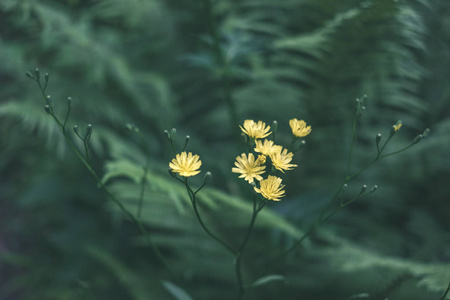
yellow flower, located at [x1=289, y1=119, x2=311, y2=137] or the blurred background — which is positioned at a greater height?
the blurred background

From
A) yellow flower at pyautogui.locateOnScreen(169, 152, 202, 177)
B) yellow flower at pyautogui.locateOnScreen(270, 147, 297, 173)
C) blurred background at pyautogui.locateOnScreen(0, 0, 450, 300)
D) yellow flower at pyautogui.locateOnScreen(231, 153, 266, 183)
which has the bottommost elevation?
yellow flower at pyautogui.locateOnScreen(169, 152, 202, 177)

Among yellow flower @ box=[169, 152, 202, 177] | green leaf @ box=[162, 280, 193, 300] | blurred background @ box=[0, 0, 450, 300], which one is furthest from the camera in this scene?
blurred background @ box=[0, 0, 450, 300]

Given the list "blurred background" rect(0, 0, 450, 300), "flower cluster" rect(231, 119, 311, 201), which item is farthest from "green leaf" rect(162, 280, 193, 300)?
"flower cluster" rect(231, 119, 311, 201)

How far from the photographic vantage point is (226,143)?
188 cm

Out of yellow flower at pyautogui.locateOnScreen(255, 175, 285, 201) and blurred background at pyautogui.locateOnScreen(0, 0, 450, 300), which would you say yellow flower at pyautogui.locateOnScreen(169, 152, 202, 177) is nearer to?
yellow flower at pyautogui.locateOnScreen(255, 175, 285, 201)

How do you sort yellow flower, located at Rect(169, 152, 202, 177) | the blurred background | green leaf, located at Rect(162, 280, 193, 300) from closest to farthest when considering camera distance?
1. yellow flower, located at Rect(169, 152, 202, 177)
2. green leaf, located at Rect(162, 280, 193, 300)
3. the blurred background

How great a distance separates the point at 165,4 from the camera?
7.02 ft

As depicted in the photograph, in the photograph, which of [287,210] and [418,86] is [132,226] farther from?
[418,86]

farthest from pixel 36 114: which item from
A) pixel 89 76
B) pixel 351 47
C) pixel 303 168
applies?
pixel 351 47

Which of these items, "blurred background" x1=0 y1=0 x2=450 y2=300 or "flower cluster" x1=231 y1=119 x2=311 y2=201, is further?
"blurred background" x1=0 y1=0 x2=450 y2=300

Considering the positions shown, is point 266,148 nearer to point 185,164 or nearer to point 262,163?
point 262,163

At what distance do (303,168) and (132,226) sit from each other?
2.73ft

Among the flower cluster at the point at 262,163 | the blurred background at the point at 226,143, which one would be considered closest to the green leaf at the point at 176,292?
the blurred background at the point at 226,143

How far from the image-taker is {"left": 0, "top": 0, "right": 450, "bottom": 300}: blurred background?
140 centimetres
